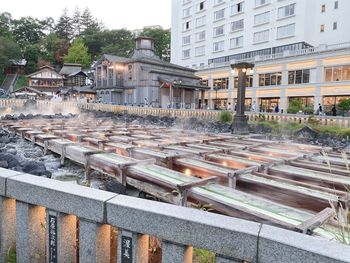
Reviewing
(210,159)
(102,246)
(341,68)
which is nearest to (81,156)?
(210,159)

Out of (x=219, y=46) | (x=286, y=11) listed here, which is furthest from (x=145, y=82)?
(x=286, y=11)

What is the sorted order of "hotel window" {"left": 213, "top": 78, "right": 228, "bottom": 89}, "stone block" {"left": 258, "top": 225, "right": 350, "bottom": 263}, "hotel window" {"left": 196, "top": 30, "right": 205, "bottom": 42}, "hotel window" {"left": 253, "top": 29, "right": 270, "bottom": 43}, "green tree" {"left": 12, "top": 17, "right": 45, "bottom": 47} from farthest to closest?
"green tree" {"left": 12, "top": 17, "right": 45, "bottom": 47} < "hotel window" {"left": 196, "top": 30, "right": 205, "bottom": 42} < "hotel window" {"left": 213, "top": 78, "right": 228, "bottom": 89} < "hotel window" {"left": 253, "top": 29, "right": 270, "bottom": 43} < "stone block" {"left": 258, "top": 225, "right": 350, "bottom": 263}

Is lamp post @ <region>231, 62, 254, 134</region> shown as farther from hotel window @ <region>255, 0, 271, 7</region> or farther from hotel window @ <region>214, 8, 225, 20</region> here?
hotel window @ <region>214, 8, 225, 20</region>

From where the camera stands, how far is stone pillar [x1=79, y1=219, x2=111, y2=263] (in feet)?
7.91

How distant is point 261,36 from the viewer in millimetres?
41031

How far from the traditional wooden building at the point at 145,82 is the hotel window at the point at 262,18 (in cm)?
1247

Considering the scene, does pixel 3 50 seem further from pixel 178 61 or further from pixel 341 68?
A: pixel 341 68

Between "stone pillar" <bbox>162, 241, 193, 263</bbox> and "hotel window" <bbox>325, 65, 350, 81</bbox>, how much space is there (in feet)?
109

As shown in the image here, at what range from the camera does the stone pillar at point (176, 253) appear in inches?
81.4

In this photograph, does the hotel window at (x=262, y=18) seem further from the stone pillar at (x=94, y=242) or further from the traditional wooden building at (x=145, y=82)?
the stone pillar at (x=94, y=242)

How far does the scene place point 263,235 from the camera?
182cm

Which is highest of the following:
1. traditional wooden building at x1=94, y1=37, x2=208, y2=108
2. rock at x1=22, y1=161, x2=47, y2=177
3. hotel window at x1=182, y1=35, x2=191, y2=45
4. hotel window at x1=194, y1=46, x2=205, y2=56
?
hotel window at x1=182, y1=35, x2=191, y2=45

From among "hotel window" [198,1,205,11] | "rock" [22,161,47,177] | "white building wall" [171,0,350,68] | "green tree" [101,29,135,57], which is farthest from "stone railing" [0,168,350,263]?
"green tree" [101,29,135,57]

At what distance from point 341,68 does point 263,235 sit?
33430mm
